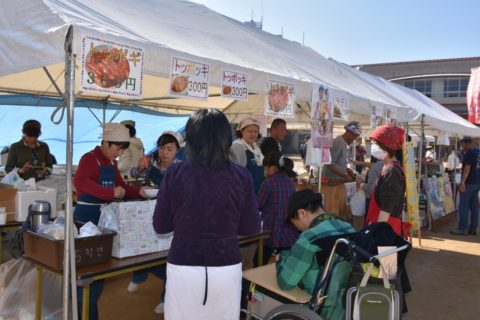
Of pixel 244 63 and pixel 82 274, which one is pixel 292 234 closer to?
pixel 244 63

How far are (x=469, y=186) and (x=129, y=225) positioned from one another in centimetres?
690

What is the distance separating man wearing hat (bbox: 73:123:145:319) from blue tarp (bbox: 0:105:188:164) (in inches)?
162

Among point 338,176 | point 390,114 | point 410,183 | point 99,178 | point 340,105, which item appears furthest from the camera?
point 390,114

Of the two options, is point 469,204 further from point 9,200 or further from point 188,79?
point 9,200

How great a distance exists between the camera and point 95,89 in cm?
215

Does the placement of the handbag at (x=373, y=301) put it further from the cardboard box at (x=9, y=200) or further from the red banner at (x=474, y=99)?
the red banner at (x=474, y=99)

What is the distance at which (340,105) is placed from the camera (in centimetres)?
480

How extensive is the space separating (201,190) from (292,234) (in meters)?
1.96

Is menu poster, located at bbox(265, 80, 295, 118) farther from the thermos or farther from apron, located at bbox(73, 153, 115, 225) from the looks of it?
the thermos

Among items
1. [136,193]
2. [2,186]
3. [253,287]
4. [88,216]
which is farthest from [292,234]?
[2,186]

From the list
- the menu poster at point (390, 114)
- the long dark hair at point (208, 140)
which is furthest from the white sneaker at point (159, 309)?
the menu poster at point (390, 114)

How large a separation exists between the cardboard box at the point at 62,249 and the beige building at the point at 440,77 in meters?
33.9

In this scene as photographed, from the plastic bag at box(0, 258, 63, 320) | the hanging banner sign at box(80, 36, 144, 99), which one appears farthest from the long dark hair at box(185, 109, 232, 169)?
the plastic bag at box(0, 258, 63, 320)

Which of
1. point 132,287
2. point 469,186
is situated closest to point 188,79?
point 132,287
